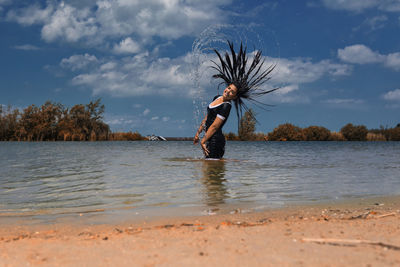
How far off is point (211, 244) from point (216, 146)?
9.84 m

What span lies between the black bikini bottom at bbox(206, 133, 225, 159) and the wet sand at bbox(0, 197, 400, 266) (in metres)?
8.31

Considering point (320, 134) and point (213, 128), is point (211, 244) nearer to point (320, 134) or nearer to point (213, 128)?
point (213, 128)

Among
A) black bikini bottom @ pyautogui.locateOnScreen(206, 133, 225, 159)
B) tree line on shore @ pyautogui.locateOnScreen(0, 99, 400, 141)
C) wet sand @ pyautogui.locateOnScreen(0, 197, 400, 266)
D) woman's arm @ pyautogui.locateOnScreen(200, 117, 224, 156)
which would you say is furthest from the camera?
tree line on shore @ pyautogui.locateOnScreen(0, 99, 400, 141)

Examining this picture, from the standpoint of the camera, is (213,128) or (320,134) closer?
(213,128)

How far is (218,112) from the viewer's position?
1164 cm

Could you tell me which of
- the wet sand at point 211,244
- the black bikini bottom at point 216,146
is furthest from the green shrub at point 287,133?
the wet sand at point 211,244

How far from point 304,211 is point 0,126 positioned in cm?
6161

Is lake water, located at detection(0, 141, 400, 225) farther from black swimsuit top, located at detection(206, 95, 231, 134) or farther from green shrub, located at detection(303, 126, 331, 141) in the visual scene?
green shrub, located at detection(303, 126, 331, 141)

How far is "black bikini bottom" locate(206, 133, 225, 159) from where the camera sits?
12.5 metres

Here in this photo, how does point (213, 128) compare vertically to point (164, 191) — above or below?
above

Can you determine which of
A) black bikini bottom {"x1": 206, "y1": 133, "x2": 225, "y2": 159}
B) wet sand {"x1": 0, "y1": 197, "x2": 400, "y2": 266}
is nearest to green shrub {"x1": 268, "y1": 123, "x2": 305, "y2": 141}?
black bikini bottom {"x1": 206, "y1": 133, "x2": 225, "y2": 159}

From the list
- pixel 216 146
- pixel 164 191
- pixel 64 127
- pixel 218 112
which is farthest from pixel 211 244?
pixel 64 127

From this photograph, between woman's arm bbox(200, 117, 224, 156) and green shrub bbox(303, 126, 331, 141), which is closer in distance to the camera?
woman's arm bbox(200, 117, 224, 156)

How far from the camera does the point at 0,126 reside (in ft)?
181
